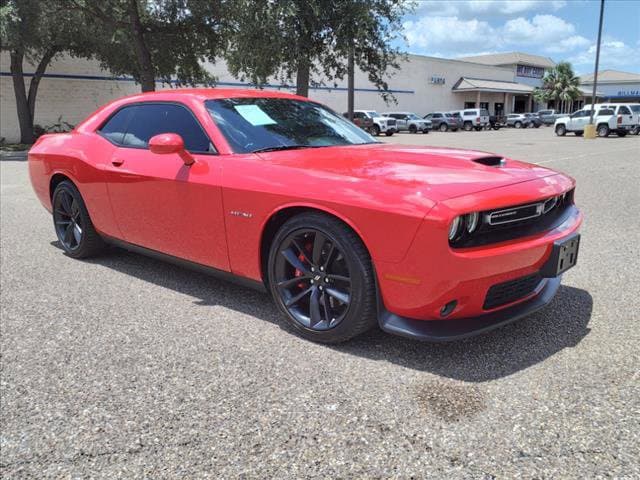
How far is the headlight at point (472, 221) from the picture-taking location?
8.76 ft

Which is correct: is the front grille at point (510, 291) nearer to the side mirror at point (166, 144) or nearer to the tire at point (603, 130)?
the side mirror at point (166, 144)

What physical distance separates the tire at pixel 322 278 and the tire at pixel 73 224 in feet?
7.83

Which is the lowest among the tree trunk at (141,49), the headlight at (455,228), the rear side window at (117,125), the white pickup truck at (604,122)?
the white pickup truck at (604,122)

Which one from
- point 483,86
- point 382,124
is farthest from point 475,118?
point 483,86

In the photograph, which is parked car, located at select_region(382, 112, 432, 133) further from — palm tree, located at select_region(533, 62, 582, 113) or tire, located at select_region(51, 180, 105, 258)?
tire, located at select_region(51, 180, 105, 258)

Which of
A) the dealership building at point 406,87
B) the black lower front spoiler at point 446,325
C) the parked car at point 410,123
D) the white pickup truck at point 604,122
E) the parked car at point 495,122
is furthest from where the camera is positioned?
the parked car at point 495,122

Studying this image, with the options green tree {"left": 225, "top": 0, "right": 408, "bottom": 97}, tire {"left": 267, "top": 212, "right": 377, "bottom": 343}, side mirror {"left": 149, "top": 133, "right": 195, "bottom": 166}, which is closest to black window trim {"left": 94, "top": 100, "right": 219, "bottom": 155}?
side mirror {"left": 149, "top": 133, "right": 195, "bottom": 166}

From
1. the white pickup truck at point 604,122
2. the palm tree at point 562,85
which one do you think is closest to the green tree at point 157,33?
the white pickup truck at point 604,122

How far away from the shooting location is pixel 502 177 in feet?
9.67

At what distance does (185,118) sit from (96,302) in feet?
4.94

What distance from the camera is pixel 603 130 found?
97.7 feet

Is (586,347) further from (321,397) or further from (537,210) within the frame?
(321,397)

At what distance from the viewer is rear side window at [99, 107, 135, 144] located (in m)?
4.57

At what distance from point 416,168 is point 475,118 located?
41866 mm
